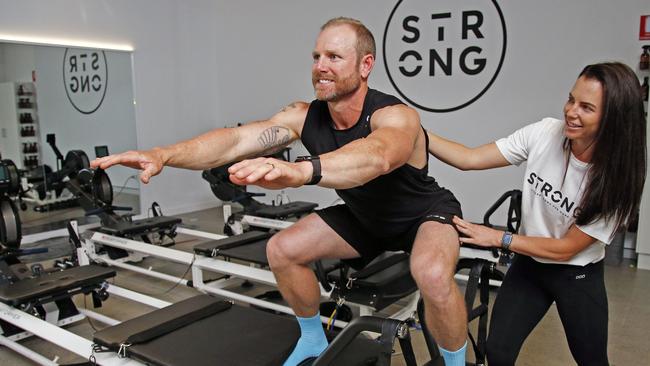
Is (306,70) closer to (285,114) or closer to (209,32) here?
(209,32)

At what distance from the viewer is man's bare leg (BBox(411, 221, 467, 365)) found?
1.55 m

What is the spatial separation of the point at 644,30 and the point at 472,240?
363cm

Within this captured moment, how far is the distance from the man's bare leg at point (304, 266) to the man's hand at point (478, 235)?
433 millimetres

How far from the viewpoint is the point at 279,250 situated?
6.29 feet

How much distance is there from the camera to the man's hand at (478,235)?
Answer: 5.78 feet

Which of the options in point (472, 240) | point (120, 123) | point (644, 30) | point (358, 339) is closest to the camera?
point (472, 240)

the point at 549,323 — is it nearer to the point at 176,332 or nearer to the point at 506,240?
the point at 506,240

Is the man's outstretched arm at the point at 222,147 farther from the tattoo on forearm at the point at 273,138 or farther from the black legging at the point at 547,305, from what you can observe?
the black legging at the point at 547,305

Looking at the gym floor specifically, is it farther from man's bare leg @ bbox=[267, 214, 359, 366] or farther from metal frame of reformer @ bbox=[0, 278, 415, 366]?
man's bare leg @ bbox=[267, 214, 359, 366]

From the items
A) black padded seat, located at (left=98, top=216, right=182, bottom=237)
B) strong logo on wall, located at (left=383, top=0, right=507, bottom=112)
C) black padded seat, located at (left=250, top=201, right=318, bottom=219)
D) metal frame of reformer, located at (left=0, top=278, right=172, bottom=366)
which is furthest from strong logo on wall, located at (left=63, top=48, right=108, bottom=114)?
metal frame of reformer, located at (left=0, top=278, right=172, bottom=366)

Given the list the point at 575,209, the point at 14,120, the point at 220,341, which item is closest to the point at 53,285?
the point at 220,341

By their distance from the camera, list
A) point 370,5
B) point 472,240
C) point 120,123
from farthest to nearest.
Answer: point 120,123 < point 370,5 < point 472,240

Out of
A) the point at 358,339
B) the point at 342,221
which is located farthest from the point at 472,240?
the point at 358,339

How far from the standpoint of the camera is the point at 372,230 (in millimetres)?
1943
